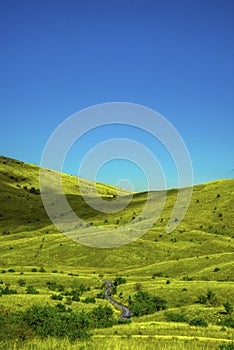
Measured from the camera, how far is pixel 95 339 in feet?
87.0

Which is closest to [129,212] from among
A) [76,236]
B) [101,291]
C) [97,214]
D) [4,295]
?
[97,214]

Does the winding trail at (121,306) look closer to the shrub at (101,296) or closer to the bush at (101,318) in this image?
the shrub at (101,296)

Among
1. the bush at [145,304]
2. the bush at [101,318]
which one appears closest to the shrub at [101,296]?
the bush at [145,304]

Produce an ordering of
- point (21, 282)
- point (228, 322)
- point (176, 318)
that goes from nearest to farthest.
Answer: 1. point (228, 322)
2. point (176, 318)
3. point (21, 282)

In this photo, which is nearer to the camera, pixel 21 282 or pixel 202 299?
pixel 202 299

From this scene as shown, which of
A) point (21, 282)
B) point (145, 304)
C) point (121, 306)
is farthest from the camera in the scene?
point (21, 282)

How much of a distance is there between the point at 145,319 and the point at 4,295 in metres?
16.2

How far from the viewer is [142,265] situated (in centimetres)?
8475

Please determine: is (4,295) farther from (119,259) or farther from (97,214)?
(97,214)

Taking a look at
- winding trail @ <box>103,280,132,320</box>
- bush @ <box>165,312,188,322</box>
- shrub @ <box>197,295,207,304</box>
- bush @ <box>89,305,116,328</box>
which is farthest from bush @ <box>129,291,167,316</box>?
bush @ <box>89,305,116,328</box>

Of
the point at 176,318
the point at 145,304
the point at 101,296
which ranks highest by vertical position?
the point at 101,296

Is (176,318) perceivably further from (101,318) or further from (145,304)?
(145,304)

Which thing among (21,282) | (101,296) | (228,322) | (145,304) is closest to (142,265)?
(21,282)

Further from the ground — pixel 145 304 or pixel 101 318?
pixel 145 304
